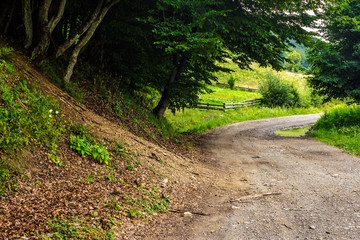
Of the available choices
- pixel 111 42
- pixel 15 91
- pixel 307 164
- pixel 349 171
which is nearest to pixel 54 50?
pixel 111 42

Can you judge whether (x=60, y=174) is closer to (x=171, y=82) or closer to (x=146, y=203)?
(x=146, y=203)

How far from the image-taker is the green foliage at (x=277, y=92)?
35.2 meters

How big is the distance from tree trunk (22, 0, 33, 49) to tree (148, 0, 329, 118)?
3847mm

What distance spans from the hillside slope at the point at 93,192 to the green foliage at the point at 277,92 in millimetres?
30231

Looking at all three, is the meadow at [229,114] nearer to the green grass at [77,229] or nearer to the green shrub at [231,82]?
the green shrub at [231,82]

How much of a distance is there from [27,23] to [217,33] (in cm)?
659

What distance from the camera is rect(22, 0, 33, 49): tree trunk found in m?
8.53

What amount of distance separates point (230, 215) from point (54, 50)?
8315 millimetres

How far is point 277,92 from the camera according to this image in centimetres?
3566

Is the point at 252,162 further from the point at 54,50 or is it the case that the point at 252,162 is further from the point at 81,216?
the point at 54,50

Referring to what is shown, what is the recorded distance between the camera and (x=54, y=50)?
1025 cm

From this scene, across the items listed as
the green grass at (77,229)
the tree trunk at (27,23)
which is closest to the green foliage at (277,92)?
the tree trunk at (27,23)

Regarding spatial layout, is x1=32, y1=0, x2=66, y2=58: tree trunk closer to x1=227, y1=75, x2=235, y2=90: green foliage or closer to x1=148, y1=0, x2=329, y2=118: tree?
x1=148, y1=0, x2=329, y2=118: tree

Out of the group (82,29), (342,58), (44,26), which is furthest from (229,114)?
(44,26)
